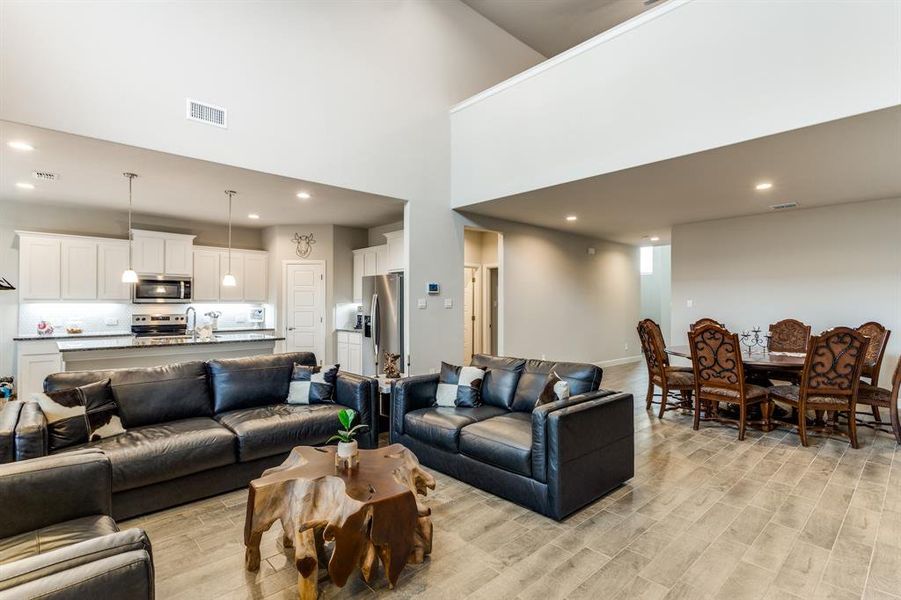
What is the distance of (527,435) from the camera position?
9.61ft

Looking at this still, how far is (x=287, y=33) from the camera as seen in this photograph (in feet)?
Result: 14.6

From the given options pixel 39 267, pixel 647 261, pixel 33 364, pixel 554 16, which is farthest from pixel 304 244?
pixel 647 261

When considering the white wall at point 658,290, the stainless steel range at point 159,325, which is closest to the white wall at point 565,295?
the white wall at point 658,290

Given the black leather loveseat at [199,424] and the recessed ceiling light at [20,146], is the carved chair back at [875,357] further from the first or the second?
the recessed ceiling light at [20,146]

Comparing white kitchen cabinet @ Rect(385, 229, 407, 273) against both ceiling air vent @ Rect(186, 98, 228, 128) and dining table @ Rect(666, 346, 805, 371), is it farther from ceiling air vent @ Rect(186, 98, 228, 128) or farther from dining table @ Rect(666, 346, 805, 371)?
dining table @ Rect(666, 346, 805, 371)

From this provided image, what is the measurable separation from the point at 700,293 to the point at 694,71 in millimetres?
4380

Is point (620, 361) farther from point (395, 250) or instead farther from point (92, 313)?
point (92, 313)

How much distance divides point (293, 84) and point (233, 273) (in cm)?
411

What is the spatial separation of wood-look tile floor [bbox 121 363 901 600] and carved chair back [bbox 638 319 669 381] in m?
1.59

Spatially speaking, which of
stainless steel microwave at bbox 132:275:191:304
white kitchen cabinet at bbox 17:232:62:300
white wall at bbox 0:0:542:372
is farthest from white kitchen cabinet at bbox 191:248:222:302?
white wall at bbox 0:0:542:372

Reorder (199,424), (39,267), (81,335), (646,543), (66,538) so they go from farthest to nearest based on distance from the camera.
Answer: (81,335) < (39,267) < (199,424) < (646,543) < (66,538)

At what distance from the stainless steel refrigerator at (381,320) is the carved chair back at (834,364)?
4.34 meters

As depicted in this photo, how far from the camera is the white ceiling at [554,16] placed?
6.34 metres

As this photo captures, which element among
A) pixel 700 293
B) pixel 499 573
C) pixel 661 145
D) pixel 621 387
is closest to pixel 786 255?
pixel 700 293
